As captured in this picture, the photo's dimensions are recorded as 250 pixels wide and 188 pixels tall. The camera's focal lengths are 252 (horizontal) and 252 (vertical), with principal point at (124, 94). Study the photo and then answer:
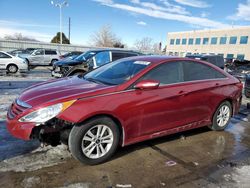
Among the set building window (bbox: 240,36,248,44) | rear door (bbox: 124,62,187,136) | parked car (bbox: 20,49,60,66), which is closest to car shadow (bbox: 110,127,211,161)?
rear door (bbox: 124,62,187,136)

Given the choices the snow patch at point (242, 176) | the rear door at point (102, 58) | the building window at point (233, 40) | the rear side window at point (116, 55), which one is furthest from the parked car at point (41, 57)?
the building window at point (233, 40)

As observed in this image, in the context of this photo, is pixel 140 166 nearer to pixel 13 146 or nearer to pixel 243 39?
pixel 13 146

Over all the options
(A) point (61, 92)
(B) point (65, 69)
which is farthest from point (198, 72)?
(B) point (65, 69)

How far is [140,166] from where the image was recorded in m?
3.85

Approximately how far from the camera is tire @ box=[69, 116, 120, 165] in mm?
3561

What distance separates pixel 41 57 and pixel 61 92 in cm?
1944

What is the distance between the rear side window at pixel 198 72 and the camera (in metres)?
4.87

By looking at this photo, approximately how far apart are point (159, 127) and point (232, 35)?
56321 millimetres

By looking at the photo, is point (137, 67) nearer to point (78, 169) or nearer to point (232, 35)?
point (78, 169)

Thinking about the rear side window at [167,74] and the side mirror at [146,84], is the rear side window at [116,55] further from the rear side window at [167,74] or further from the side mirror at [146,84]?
the side mirror at [146,84]

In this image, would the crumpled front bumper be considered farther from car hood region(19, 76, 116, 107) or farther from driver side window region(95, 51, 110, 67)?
driver side window region(95, 51, 110, 67)

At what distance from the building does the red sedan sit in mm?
45963

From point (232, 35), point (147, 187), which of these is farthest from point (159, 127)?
point (232, 35)

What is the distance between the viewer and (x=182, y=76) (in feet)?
15.6
